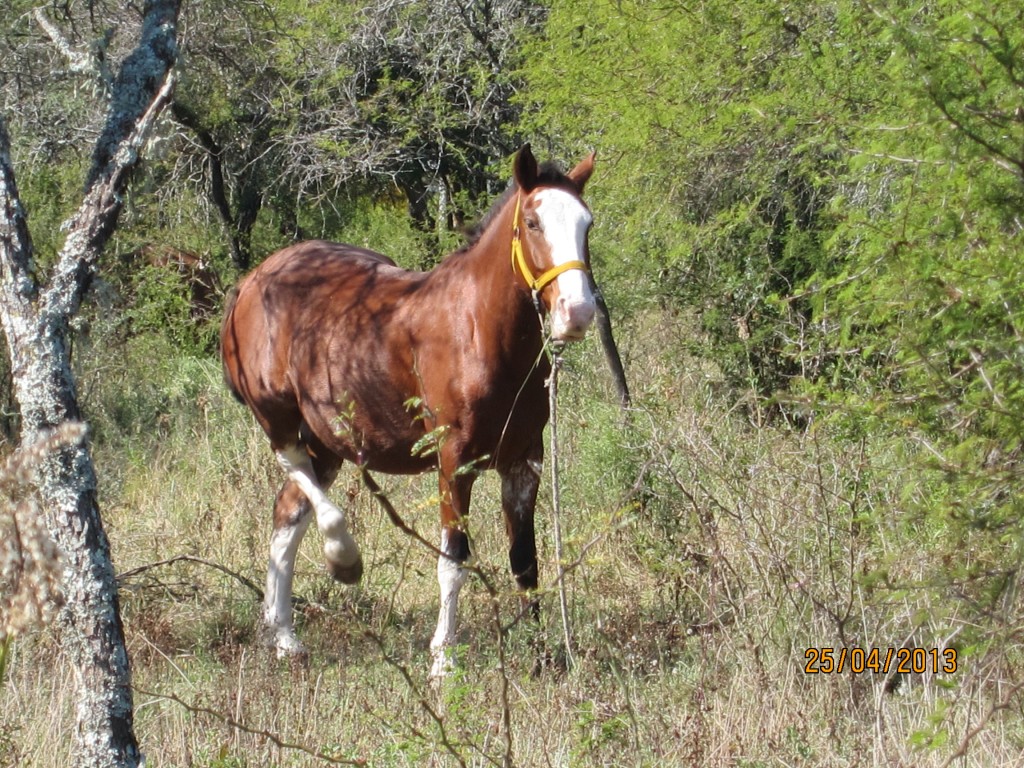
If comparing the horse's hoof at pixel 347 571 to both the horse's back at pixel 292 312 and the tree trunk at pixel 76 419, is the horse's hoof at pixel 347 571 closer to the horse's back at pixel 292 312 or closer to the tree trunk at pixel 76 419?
the horse's back at pixel 292 312

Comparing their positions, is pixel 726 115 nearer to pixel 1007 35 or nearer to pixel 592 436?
pixel 592 436

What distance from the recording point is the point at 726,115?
7.91m

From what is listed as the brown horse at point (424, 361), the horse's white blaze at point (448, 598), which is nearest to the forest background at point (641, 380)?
the horse's white blaze at point (448, 598)

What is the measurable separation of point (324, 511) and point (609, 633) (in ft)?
4.84

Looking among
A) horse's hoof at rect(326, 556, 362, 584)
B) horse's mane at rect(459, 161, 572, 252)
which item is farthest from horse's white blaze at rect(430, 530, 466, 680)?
horse's mane at rect(459, 161, 572, 252)

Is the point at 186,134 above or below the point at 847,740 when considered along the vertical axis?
above

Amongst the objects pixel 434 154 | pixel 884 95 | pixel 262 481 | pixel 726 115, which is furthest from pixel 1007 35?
pixel 434 154

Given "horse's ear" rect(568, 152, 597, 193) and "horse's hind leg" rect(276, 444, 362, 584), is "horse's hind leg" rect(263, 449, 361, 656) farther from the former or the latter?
"horse's ear" rect(568, 152, 597, 193)

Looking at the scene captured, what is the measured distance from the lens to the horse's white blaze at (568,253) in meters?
5.22

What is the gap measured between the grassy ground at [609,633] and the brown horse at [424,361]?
369 millimetres

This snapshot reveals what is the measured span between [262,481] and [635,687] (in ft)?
13.5

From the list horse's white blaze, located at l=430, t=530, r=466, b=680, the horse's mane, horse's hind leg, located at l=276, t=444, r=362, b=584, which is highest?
the horse's mane

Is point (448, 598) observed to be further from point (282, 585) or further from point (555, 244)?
point (555, 244)
